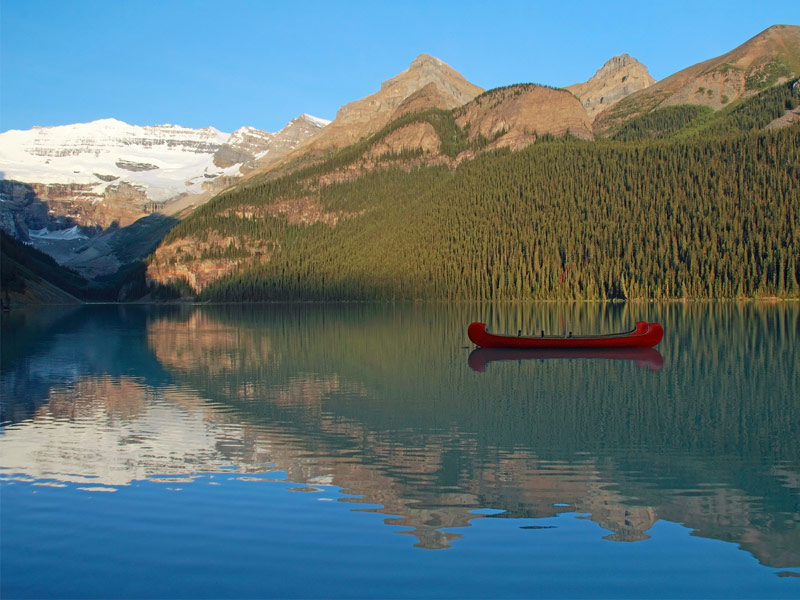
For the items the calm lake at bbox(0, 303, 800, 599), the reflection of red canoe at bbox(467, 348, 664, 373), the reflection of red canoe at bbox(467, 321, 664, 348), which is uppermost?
the reflection of red canoe at bbox(467, 321, 664, 348)

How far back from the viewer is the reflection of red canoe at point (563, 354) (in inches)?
2020

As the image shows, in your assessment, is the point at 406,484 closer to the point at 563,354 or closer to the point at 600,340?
the point at 563,354

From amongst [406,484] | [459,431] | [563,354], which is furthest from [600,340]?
[406,484]

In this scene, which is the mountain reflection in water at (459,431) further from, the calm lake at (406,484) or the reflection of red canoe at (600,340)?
the reflection of red canoe at (600,340)

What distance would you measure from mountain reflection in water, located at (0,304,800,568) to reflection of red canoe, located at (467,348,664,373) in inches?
21.9

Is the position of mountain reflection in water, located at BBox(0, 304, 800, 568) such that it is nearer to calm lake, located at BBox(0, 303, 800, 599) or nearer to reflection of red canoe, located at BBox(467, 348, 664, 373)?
calm lake, located at BBox(0, 303, 800, 599)

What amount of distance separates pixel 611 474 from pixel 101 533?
14.5 m

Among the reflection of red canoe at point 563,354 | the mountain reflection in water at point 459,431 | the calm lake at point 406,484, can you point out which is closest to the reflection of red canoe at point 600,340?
the reflection of red canoe at point 563,354

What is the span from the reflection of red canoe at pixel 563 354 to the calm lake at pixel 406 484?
6282 mm

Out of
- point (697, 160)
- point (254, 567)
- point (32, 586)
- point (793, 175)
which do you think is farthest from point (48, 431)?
point (697, 160)

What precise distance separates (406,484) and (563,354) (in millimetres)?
37409

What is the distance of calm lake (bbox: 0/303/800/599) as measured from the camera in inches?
590

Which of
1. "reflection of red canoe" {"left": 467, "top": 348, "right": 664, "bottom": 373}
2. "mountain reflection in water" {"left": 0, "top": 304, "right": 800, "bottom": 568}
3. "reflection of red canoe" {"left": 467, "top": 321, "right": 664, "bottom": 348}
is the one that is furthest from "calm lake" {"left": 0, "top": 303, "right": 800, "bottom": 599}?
"reflection of red canoe" {"left": 467, "top": 321, "right": 664, "bottom": 348}

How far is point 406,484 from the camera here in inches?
829
